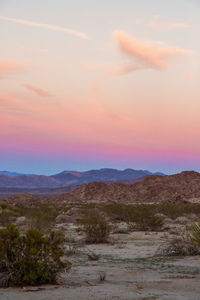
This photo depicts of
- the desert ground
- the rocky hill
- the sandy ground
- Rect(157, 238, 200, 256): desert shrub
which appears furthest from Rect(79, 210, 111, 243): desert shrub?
the rocky hill

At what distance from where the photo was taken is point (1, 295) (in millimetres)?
7148

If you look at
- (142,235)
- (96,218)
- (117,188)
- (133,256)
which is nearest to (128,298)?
(133,256)

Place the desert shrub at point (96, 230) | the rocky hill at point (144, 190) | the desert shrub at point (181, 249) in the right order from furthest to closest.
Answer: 1. the rocky hill at point (144, 190)
2. the desert shrub at point (96, 230)
3. the desert shrub at point (181, 249)

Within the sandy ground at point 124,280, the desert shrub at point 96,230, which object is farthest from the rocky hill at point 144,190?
the sandy ground at point 124,280

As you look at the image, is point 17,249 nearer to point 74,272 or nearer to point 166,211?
point 74,272

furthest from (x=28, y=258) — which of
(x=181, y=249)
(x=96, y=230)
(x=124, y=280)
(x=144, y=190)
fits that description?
(x=144, y=190)

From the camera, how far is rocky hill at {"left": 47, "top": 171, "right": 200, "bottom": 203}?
264 feet

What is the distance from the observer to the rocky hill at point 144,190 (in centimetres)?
8038

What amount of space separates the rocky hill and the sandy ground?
65787 mm

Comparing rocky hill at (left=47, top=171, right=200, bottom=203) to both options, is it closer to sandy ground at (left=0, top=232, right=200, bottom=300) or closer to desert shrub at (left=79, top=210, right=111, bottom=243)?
desert shrub at (left=79, top=210, right=111, bottom=243)

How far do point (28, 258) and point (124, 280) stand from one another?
217 centimetres

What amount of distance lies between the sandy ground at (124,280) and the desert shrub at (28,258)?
28 centimetres

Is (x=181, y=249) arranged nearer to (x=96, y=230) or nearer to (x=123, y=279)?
(x=123, y=279)

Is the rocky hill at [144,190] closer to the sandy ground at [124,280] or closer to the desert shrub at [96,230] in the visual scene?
the desert shrub at [96,230]
